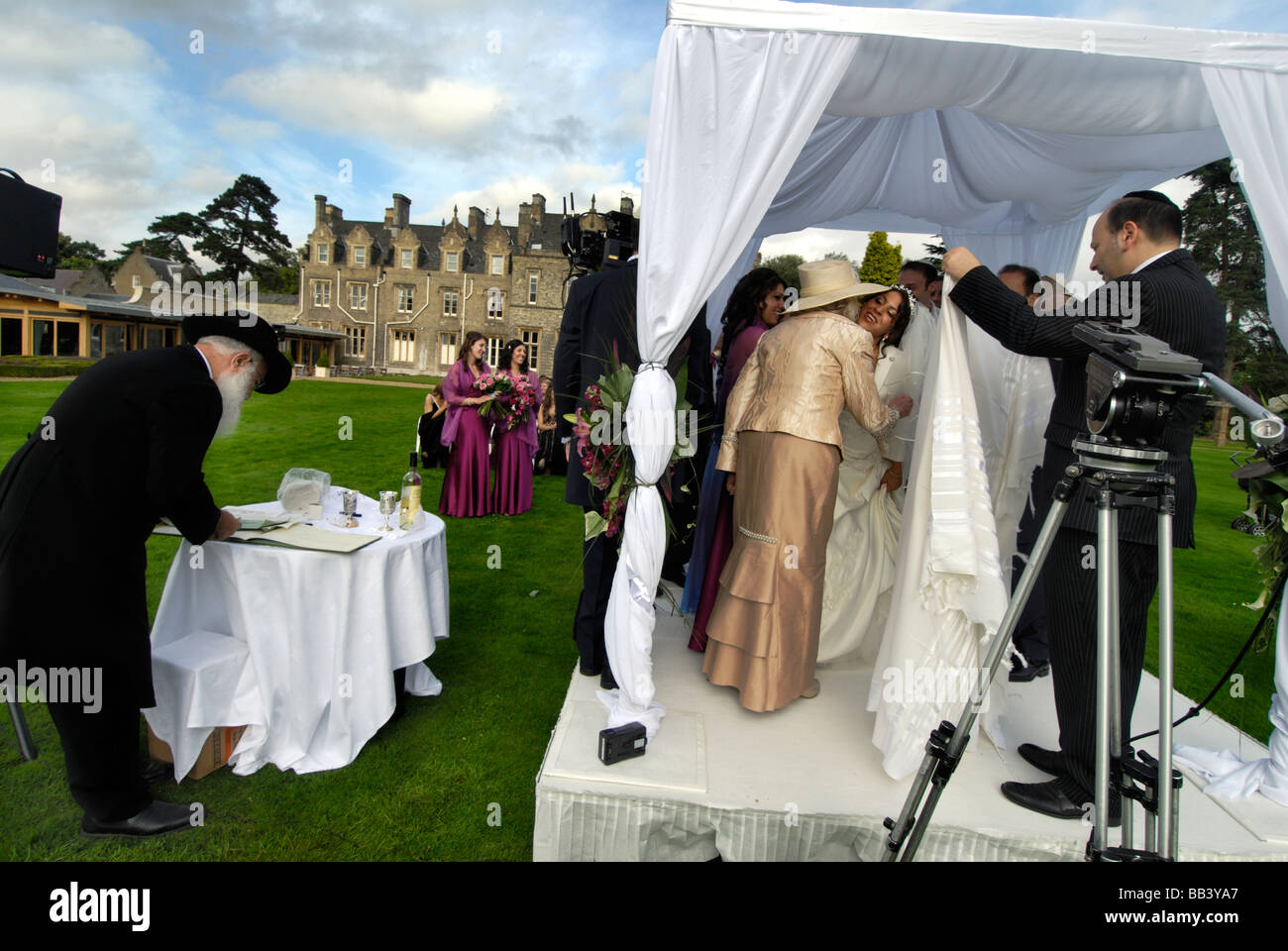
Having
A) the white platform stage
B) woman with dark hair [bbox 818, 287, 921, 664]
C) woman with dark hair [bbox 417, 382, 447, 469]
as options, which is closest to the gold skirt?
the white platform stage

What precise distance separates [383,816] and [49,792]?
4.57 ft

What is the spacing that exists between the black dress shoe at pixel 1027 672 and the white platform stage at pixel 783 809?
3.36 feet

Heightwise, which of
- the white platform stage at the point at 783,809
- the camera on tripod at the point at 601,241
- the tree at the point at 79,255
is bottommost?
the white platform stage at the point at 783,809

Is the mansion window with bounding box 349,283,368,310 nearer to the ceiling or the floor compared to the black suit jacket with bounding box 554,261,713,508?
nearer to the ceiling

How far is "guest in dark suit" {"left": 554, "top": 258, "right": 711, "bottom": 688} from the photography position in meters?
3.62

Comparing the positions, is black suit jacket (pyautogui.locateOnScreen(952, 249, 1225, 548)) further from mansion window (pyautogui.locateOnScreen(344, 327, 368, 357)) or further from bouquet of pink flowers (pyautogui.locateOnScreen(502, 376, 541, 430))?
mansion window (pyautogui.locateOnScreen(344, 327, 368, 357))

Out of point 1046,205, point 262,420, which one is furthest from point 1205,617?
point 262,420

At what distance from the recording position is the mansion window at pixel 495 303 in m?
48.2

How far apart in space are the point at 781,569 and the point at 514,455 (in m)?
5.93

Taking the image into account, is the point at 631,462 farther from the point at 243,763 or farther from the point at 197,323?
the point at 243,763

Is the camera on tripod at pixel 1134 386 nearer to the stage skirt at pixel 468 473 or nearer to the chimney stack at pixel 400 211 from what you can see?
the stage skirt at pixel 468 473

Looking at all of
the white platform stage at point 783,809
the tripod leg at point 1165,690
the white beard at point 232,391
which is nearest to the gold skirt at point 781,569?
the white platform stage at point 783,809

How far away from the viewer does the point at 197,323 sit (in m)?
2.82

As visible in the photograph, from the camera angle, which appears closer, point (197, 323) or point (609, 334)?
point (197, 323)
